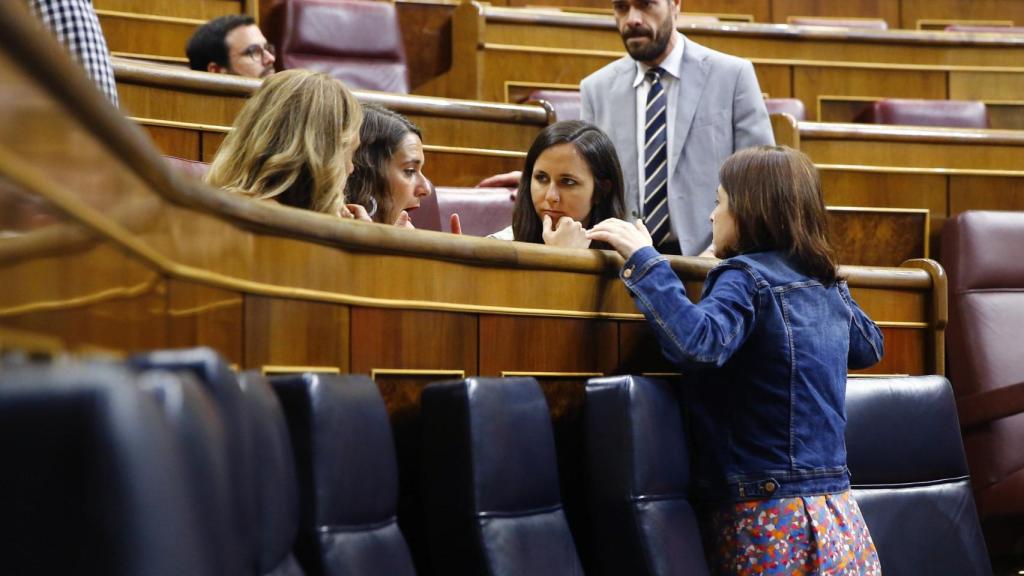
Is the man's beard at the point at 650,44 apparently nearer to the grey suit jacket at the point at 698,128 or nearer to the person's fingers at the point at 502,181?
the grey suit jacket at the point at 698,128

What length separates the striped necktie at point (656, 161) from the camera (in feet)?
3.05

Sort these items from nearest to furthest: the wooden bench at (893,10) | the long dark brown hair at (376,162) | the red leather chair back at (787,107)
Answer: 1. the long dark brown hair at (376,162)
2. the red leather chair back at (787,107)
3. the wooden bench at (893,10)

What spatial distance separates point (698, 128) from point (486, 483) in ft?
1.74

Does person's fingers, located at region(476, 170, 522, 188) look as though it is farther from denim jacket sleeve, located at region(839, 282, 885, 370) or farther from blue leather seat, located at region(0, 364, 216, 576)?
blue leather seat, located at region(0, 364, 216, 576)

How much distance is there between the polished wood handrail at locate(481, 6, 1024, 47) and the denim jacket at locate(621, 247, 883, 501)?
0.95 metres

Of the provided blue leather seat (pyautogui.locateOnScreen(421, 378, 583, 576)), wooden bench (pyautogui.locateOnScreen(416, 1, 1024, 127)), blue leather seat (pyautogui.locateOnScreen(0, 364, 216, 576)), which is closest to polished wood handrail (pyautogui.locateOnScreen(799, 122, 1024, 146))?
wooden bench (pyautogui.locateOnScreen(416, 1, 1024, 127))

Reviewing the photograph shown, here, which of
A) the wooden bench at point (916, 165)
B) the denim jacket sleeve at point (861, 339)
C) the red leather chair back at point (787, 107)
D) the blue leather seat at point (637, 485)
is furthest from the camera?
the red leather chair back at point (787, 107)

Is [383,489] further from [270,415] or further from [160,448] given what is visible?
[160,448]

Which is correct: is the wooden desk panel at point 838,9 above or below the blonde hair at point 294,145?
above

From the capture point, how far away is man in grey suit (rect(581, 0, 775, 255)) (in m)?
0.93

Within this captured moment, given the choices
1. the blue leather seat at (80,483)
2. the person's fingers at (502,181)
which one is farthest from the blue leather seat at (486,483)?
the person's fingers at (502,181)

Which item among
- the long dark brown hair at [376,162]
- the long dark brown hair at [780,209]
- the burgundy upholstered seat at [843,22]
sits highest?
the burgundy upholstered seat at [843,22]

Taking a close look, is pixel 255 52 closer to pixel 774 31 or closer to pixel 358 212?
pixel 358 212

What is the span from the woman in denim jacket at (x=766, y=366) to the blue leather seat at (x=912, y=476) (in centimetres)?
10
